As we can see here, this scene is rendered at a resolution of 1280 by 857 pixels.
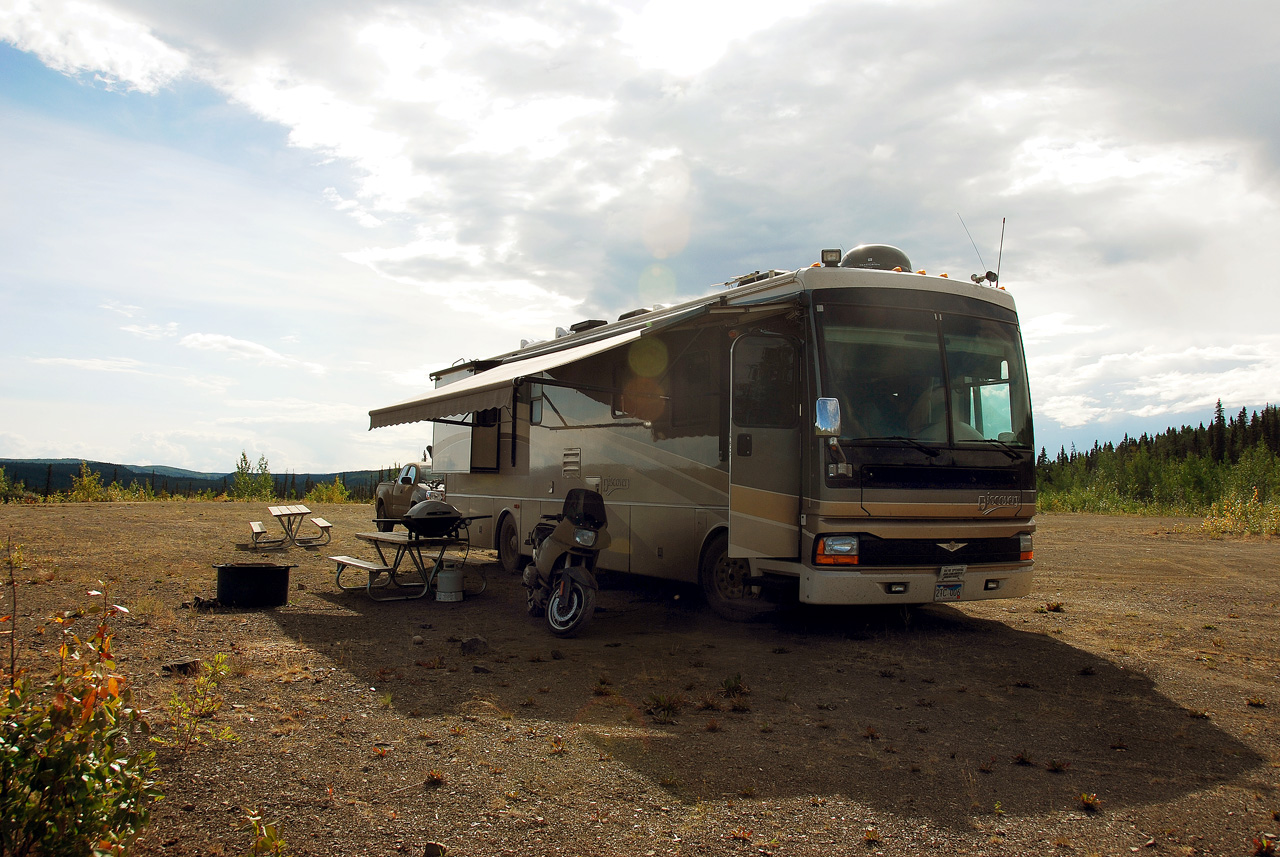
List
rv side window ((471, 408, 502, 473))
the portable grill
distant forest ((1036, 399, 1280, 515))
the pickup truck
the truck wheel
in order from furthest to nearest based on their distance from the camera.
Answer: distant forest ((1036, 399, 1280, 515)) < the pickup truck < rv side window ((471, 408, 502, 473)) < the portable grill < the truck wheel

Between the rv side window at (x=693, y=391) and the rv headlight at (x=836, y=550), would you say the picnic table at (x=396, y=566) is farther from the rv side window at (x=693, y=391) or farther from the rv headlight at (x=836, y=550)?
the rv headlight at (x=836, y=550)

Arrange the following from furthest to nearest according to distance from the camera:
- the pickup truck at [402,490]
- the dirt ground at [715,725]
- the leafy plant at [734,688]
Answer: the pickup truck at [402,490]
the leafy plant at [734,688]
the dirt ground at [715,725]

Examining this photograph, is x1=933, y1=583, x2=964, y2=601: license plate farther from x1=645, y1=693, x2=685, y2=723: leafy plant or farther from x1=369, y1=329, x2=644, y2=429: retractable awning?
x1=369, y1=329, x2=644, y2=429: retractable awning

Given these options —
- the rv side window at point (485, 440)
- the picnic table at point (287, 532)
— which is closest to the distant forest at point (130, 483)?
the picnic table at point (287, 532)

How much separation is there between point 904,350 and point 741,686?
3252mm

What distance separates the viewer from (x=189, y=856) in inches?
118

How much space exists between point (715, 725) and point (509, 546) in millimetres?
7606

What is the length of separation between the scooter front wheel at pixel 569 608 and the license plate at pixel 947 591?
287 cm

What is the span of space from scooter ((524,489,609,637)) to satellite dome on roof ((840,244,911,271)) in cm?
340

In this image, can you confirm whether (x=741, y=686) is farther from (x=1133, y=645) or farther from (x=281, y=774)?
(x=1133, y=645)

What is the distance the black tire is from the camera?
38.2ft

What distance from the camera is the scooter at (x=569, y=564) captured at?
7184 mm

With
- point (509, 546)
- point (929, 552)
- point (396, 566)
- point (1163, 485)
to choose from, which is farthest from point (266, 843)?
point (1163, 485)

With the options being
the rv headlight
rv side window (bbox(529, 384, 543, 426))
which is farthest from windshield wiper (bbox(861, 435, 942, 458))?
rv side window (bbox(529, 384, 543, 426))
